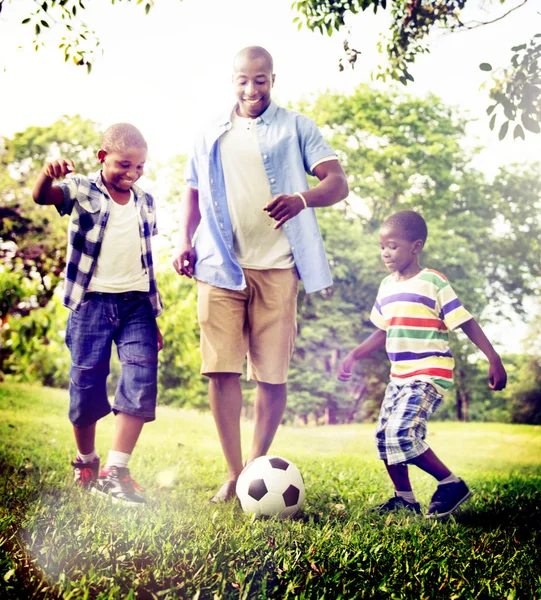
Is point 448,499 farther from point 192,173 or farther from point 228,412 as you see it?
point 192,173

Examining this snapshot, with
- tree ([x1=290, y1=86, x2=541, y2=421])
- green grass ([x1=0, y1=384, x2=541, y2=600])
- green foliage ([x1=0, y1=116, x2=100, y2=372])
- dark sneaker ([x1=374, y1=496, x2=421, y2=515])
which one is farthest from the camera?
tree ([x1=290, y1=86, x2=541, y2=421])

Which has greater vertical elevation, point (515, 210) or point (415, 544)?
point (515, 210)

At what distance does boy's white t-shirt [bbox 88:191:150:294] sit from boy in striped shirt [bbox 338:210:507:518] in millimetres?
1231

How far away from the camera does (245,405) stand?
45.1 feet

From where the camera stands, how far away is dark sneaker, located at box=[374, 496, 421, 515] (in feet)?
10.4

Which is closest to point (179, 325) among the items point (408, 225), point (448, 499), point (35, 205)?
point (35, 205)

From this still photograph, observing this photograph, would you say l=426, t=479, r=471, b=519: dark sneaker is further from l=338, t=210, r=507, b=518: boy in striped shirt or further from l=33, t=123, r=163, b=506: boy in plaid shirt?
l=33, t=123, r=163, b=506: boy in plaid shirt

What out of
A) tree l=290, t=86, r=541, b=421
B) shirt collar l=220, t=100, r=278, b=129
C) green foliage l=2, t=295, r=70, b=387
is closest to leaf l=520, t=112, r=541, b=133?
shirt collar l=220, t=100, r=278, b=129

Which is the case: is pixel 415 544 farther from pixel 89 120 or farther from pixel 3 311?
pixel 89 120

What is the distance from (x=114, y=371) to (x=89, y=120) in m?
4.25

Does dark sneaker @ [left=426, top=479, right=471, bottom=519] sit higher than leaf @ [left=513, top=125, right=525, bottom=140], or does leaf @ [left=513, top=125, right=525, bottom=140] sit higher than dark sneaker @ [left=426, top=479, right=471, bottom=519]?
leaf @ [left=513, top=125, right=525, bottom=140]

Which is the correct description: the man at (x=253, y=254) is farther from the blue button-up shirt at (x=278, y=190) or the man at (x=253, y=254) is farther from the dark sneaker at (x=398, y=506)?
the dark sneaker at (x=398, y=506)

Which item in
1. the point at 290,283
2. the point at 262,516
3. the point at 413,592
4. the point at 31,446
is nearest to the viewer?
the point at 413,592

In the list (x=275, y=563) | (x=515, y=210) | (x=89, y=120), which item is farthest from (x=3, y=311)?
(x=515, y=210)
